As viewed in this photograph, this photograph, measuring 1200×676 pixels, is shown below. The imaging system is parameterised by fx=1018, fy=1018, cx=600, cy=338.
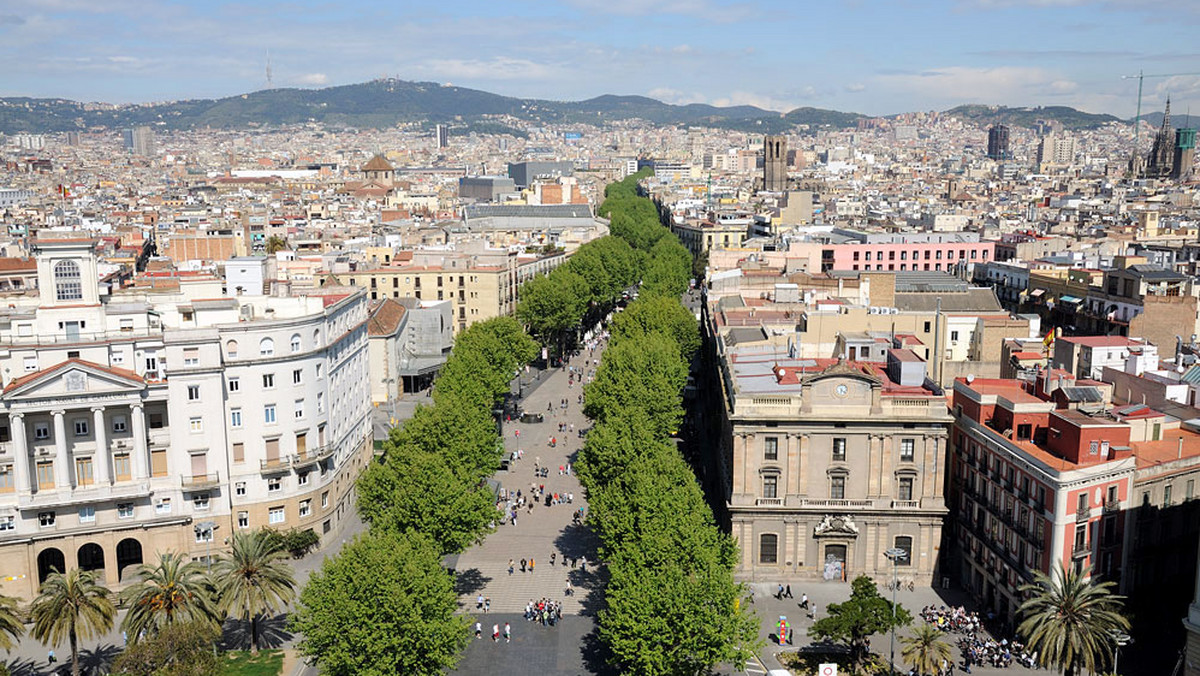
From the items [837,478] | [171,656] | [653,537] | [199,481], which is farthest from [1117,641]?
[199,481]

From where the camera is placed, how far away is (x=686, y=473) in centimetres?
5653

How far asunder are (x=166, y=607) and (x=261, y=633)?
26.8 feet

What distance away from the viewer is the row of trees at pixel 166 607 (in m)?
40.4

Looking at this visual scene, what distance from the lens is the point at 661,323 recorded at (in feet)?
325

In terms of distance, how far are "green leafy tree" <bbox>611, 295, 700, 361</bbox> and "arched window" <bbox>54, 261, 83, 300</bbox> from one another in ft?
163

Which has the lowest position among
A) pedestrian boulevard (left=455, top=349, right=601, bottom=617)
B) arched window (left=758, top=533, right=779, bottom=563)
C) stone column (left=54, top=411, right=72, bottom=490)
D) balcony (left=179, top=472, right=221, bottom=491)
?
pedestrian boulevard (left=455, top=349, right=601, bottom=617)

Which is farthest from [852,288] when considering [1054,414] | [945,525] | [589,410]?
[1054,414]

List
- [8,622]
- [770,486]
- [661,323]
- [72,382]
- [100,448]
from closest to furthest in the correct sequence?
[8,622]
[72,382]
[100,448]
[770,486]
[661,323]

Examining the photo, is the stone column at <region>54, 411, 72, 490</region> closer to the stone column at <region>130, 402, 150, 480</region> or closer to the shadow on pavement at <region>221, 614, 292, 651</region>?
the stone column at <region>130, 402, 150, 480</region>

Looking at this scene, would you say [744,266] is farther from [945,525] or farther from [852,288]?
[945,525]

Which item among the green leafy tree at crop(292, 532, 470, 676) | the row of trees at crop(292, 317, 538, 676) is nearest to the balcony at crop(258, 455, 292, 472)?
the row of trees at crop(292, 317, 538, 676)

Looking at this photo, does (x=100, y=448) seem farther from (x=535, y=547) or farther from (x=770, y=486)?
(x=770, y=486)

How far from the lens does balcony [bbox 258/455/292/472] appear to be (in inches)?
2409

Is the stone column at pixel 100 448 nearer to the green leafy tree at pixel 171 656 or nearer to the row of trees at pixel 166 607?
the row of trees at pixel 166 607
